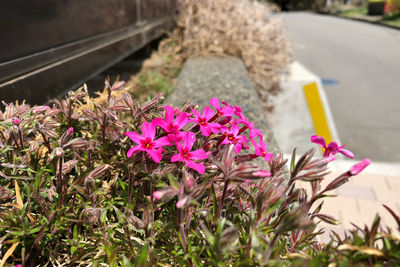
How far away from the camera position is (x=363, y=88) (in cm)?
835

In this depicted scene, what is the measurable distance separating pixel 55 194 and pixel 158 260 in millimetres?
465

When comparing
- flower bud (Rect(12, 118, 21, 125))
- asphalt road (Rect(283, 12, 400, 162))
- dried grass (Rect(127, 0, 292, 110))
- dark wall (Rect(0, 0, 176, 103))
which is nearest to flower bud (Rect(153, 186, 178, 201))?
flower bud (Rect(12, 118, 21, 125))

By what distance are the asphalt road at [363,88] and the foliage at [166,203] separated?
4583 millimetres

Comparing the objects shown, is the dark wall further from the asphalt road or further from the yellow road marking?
the asphalt road

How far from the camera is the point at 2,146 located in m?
1.33

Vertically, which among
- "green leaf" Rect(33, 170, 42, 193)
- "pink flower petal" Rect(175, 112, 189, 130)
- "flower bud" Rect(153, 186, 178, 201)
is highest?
"pink flower petal" Rect(175, 112, 189, 130)

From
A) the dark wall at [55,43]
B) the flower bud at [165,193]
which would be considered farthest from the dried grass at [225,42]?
the flower bud at [165,193]

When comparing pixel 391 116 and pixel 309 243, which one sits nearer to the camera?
pixel 309 243

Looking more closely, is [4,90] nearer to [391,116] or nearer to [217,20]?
[217,20]

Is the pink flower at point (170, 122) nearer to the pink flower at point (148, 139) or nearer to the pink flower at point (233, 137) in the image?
the pink flower at point (148, 139)

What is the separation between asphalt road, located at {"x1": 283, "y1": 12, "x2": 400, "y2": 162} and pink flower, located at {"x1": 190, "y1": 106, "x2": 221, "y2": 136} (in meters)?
4.62

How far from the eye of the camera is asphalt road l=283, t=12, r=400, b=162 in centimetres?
579

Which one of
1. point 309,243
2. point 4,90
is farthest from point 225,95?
point 309,243

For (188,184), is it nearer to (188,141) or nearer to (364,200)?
(188,141)
